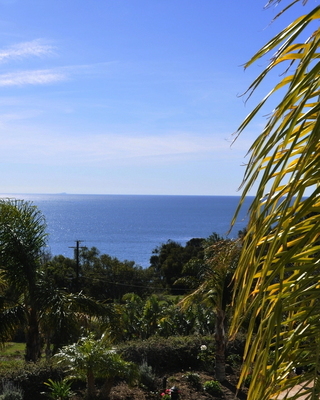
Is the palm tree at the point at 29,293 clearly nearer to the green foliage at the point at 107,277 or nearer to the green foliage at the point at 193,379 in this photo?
the green foliage at the point at 193,379

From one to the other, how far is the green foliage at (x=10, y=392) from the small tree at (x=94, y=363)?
892 mm

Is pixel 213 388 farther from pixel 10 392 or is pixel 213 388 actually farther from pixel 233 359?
pixel 10 392

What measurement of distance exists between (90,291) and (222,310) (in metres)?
25.2

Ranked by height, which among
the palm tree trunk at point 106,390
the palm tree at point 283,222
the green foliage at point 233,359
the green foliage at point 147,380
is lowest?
the green foliage at point 233,359

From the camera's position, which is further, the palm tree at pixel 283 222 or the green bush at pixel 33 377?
the green bush at pixel 33 377

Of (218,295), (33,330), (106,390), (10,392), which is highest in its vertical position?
(218,295)

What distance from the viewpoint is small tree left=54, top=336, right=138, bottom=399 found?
8.66 meters

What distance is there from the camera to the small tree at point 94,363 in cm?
866

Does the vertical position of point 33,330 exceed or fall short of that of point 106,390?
it exceeds it

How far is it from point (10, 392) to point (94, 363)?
5.02ft

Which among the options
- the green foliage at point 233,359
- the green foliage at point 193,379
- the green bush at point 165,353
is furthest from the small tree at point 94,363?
the green foliage at point 233,359

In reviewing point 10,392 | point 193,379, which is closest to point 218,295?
point 193,379

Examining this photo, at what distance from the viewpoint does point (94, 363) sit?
8.66 meters

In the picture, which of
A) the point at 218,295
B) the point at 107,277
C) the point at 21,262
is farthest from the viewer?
the point at 107,277
